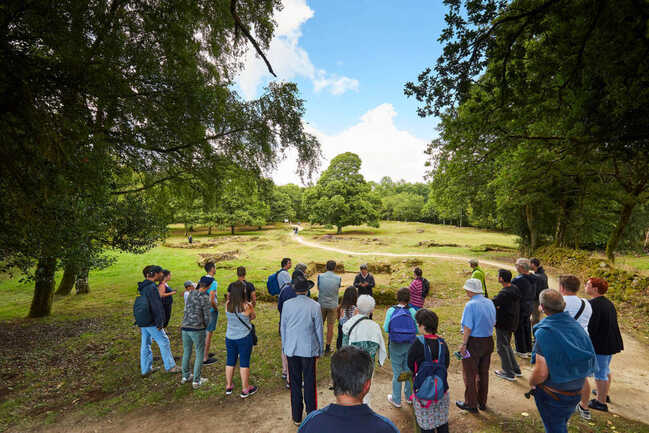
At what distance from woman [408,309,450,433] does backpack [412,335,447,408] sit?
4 centimetres

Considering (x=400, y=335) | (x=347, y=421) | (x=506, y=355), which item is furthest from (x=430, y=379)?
(x=506, y=355)

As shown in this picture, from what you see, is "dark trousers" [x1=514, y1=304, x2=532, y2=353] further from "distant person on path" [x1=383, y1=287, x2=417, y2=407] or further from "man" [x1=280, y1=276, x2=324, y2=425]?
"man" [x1=280, y1=276, x2=324, y2=425]

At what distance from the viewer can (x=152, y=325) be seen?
5406 mm

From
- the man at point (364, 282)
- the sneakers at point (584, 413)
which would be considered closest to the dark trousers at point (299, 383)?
the man at point (364, 282)

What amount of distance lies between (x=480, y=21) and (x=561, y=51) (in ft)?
5.61

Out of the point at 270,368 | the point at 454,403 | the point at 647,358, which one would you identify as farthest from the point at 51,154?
the point at 647,358

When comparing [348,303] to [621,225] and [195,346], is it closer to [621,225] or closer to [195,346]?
[195,346]

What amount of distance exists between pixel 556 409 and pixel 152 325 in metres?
6.66

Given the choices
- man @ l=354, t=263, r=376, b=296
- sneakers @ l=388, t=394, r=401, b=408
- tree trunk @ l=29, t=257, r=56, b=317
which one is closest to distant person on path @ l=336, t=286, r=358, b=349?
sneakers @ l=388, t=394, r=401, b=408

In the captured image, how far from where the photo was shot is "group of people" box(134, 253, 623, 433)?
2.85m

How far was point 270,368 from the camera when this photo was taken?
229 inches

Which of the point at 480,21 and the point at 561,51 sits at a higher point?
the point at 480,21

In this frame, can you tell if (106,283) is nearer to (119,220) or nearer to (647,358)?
(119,220)

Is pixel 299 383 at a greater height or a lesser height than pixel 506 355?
greater
